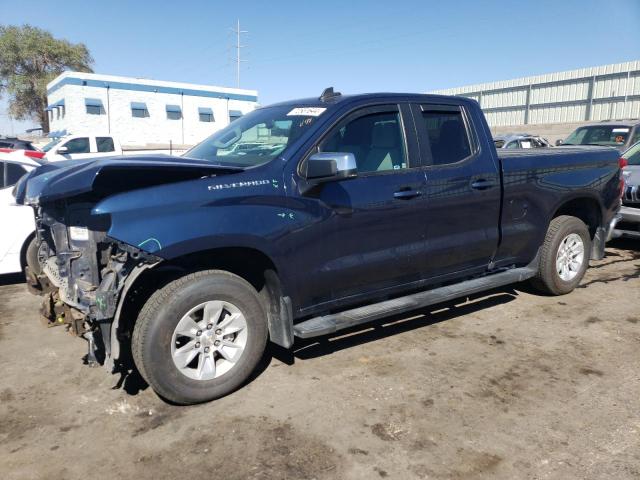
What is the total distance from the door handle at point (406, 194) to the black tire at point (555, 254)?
2002 mm

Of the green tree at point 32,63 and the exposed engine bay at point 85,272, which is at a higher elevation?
the green tree at point 32,63

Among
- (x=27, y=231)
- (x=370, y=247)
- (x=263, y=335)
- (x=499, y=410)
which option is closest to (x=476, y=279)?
(x=370, y=247)

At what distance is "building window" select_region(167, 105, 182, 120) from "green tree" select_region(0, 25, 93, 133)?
49.6 ft

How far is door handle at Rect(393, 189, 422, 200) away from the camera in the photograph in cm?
403

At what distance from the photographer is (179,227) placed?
10.3 feet

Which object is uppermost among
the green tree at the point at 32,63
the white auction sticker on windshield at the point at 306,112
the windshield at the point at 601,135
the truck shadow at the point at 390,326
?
the green tree at the point at 32,63

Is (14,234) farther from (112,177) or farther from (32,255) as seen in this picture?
(112,177)

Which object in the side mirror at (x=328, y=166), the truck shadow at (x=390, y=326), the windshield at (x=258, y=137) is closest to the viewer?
the side mirror at (x=328, y=166)

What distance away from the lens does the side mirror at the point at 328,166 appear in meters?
3.47

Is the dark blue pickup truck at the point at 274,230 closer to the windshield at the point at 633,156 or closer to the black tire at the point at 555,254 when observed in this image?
the black tire at the point at 555,254

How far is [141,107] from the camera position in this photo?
1569 inches

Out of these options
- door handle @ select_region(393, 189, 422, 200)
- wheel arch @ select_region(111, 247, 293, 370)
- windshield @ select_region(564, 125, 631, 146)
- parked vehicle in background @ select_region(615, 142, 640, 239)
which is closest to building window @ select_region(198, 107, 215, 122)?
windshield @ select_region(564, 125, 631, 146)

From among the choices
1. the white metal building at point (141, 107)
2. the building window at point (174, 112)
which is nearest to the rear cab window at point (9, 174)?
the white metal building at point (141, 107)

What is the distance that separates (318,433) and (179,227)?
150 centimetres
